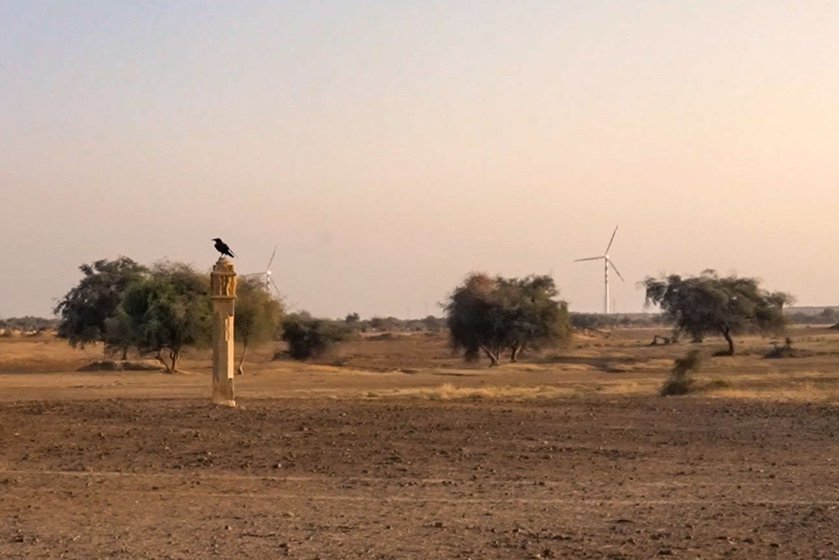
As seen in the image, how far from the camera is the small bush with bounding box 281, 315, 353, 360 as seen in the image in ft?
300

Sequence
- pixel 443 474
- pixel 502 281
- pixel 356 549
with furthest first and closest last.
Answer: pixel 502 281
pixel 443 474
pixel 356 549

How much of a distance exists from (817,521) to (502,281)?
65.5 m

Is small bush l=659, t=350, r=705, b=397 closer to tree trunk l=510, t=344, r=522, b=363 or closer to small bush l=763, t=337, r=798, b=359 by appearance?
tree trunk l=510, t=344, r=522, b=363

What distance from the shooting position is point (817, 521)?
1455 cm

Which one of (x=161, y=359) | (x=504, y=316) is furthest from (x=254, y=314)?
(x=504, y=316)

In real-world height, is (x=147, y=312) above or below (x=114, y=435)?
above

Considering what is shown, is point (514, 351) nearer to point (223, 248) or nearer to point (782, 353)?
point (782, 353)

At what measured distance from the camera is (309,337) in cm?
9144

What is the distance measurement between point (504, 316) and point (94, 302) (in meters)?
25.4

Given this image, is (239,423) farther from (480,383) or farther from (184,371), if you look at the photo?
(184,371)

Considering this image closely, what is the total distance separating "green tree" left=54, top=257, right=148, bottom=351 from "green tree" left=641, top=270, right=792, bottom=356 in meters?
37.5

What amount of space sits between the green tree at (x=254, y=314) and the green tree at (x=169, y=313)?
254 cm

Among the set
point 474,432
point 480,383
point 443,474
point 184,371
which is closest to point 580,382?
point 480,383

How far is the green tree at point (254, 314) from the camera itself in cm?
6844
